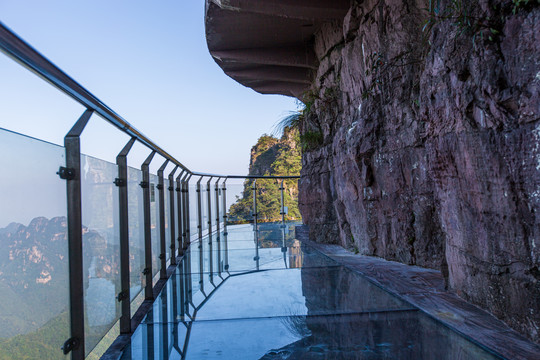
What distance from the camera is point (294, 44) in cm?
650

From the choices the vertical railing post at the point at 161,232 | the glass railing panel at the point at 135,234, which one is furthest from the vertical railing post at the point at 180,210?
the glass railing panel at the point at 135,234

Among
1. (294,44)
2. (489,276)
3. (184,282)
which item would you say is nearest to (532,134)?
(489,276)

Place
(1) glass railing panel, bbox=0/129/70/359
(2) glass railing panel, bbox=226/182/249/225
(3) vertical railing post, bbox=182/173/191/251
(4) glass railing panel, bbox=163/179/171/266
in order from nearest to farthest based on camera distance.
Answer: (1) glass railing panel, bbox=0/129/70/359
(4) glass railing panel, bbox=163/179/171/266
(3) vertical railing post, bbox=182/173/191/251
(2) glass railing panel, bbox=226/182/249/225

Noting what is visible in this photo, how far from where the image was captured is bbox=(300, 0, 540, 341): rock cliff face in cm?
179

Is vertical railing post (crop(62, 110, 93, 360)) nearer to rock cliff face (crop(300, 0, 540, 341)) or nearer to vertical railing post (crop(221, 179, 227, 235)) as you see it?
rock cliff face (crop(300, 0, 540, 341))

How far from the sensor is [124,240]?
6.84ft

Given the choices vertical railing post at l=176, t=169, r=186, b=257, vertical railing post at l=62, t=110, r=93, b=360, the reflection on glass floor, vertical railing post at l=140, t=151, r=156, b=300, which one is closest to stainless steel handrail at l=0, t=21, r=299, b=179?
vertical railing post at l=62, t=110, r=93, b=360

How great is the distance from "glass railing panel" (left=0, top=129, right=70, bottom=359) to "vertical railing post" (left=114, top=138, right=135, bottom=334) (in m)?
0.69

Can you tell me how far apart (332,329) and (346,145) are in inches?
110

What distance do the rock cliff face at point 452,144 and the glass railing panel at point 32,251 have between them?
197 cm

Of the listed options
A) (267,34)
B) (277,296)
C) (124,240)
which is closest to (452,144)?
(277,296)

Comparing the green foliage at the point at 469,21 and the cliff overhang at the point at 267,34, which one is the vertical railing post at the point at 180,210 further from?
the green foliage at the point at 469,21

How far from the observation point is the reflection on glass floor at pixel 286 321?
1738 mm

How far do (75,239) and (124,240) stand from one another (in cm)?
68
